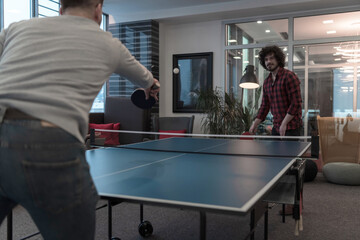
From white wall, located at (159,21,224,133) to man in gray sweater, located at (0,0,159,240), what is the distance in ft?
20.6

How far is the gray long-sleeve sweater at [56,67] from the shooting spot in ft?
3.09

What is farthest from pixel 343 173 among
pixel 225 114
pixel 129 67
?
pixel 129 67

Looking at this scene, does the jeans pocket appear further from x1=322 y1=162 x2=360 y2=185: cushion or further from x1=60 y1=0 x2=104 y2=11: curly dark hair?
x1=322 y1=162 x2=360 y2=185: cushion

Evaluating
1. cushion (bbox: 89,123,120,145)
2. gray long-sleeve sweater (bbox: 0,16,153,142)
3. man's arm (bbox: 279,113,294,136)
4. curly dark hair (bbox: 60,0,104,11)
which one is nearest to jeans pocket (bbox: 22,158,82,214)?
gray long-sleeve sweater (bbox: 0,16,153,142)

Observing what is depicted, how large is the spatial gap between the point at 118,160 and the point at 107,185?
2.14 feet

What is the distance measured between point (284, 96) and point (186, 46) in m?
4.22

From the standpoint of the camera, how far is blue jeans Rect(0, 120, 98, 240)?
2.98ft

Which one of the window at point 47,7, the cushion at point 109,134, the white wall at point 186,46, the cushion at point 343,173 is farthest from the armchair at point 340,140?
the window at point 47,7

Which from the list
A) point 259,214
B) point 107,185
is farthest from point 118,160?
point 259,214

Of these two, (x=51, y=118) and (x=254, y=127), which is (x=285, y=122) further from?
(x=51, y=118)

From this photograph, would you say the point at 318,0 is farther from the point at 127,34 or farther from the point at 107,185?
the point at 107,185

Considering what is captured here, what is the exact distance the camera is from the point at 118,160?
6.86ft

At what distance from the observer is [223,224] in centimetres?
304

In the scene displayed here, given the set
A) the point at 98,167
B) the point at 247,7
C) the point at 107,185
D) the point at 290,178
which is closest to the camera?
the point at 107,185
